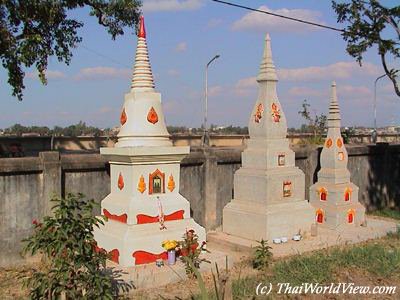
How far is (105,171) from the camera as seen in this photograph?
30.0 ft

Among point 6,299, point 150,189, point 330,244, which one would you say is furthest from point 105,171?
point 330,244

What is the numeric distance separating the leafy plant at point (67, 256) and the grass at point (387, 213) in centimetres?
1096

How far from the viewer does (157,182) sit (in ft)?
26.8

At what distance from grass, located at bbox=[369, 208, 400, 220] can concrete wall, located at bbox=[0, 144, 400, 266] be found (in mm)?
241

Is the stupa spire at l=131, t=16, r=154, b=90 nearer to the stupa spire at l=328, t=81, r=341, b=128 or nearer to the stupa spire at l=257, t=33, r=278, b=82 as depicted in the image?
the stupa spire at l=257, t=33, r=278, b=82

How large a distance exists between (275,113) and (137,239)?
14.4 feet

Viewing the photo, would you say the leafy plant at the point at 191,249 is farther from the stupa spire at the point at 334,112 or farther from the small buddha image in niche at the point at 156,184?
the stupa spire at the point at 334,112

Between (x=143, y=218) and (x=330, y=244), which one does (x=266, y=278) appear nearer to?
(x=143, y=218)

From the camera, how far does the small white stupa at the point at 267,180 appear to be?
9.87 m

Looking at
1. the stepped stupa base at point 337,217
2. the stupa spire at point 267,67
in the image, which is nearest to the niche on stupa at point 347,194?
the stepped stupa base at point 337,217

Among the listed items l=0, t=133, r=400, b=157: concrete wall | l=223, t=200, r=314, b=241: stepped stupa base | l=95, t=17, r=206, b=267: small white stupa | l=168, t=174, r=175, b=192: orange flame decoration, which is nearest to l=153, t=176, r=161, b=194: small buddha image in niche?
l=95, t=17, r=206, b=267: small white stupa

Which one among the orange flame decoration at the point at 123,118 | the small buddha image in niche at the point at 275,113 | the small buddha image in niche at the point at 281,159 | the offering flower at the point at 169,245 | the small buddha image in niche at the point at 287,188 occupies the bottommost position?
the offering flower at the point at 169,245

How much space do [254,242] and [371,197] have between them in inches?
264

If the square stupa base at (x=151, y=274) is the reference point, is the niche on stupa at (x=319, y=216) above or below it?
above
